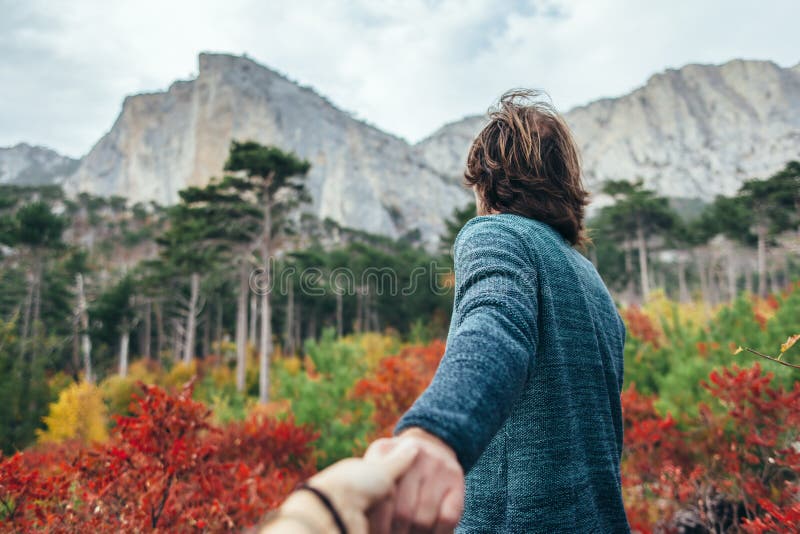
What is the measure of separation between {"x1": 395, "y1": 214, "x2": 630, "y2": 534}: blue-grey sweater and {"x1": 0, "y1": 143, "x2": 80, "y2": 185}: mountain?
141902mm

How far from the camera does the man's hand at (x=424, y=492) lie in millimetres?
414

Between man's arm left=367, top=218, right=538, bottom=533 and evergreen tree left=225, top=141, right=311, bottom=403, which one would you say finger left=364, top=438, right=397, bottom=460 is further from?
evergreen tree left=225, top=141, right=311, bottom=403

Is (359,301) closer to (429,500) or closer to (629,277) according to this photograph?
(629,277)

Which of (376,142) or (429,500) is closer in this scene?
(429,500)

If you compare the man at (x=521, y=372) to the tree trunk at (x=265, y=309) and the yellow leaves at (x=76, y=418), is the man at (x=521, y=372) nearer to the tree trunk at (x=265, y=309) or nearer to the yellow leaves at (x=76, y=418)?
the yellow leaves at (x=76, y=418)

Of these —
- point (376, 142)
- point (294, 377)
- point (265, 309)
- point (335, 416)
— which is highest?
point (376, 142)

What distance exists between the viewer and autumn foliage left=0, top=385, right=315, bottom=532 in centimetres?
204

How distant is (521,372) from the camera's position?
0.54 meters

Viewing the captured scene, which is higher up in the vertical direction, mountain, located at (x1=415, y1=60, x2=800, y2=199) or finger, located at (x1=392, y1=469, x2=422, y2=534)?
mountain, located at (x1=415, y1=60, x2=800, y2=199)

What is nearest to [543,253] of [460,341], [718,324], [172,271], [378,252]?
[460,341]

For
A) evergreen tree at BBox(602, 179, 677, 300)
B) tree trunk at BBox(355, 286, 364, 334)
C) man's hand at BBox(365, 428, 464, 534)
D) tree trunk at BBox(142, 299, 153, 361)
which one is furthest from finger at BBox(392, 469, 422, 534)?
tree trunk at BBox(355, 286, 364, 334)

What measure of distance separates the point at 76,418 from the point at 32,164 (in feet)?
471

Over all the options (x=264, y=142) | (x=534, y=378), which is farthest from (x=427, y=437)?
(x=264, y=142)

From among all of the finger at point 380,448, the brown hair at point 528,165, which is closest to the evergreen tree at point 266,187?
the brown hair at point 528,165
